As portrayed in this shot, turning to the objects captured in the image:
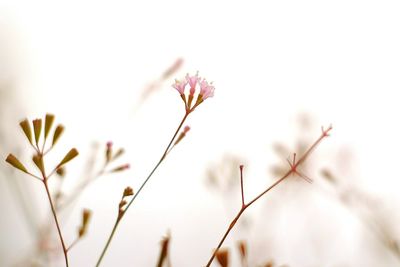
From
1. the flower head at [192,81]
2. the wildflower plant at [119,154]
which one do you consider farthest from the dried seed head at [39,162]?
the flower head at [192,81]

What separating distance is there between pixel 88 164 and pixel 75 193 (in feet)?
0.25

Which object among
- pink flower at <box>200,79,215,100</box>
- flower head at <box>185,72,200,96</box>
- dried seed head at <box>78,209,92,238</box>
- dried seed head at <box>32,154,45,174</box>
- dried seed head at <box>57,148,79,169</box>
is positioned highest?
flower head at <box>185,72,200,96</box>

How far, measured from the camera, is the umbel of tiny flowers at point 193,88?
0.42 metres

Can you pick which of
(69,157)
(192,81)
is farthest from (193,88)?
(69,157)

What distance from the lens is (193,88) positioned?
43 centimetres

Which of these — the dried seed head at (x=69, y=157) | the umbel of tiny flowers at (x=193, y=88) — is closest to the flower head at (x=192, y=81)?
the umbel of tiny flowers at (x=193, y=88)

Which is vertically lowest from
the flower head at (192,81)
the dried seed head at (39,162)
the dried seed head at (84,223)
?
the dried seed head at (84,223)

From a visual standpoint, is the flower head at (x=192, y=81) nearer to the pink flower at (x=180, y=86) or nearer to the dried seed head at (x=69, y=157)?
the pink flower at (x=180, y=86)

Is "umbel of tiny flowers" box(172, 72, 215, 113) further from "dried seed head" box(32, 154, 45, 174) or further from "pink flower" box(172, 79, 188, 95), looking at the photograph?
"dried seed head" box(32, 154, 45, 174)

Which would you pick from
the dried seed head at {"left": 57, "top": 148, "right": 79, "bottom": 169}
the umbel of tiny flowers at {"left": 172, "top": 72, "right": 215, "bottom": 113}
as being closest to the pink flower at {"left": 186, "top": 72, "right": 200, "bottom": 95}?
the umbel of tiny flowers at {"left": 172, "top": 72, "right": 215, "bottom": 113}

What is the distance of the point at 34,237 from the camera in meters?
0.55

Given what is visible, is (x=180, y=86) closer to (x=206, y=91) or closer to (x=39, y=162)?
(x=206, y=91)

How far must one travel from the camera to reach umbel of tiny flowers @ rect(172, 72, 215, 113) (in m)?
0.42

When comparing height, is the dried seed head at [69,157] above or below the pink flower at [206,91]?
below
